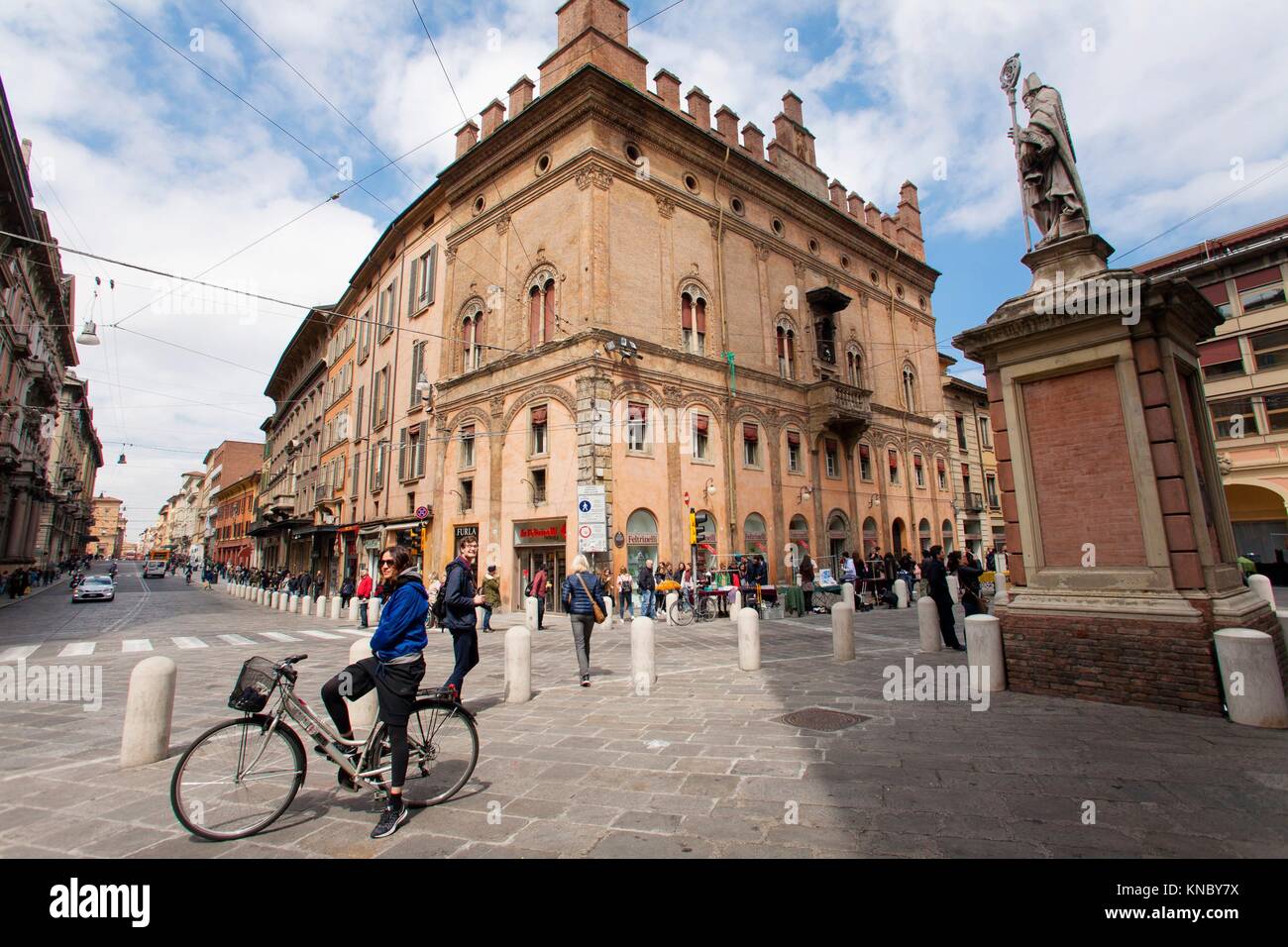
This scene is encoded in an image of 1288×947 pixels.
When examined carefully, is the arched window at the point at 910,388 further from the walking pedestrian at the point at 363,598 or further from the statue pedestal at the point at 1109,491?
the walking pedestrian at the point at 363,598

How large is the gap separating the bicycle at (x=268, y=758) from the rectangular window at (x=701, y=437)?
1717 cm

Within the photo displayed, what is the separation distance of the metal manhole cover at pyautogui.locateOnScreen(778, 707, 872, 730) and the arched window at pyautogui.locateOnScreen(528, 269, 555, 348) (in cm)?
1643

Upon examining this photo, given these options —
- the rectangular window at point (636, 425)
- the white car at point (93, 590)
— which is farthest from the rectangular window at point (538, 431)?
the white car at point (93, 590)

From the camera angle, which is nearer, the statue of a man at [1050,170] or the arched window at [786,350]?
the statue of a man at [1050,170]

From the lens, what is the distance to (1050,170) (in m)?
7.26

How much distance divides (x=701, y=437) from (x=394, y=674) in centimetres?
1814

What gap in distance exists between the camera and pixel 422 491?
24609mm

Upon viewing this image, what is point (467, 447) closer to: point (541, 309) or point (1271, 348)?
point (541, 309)

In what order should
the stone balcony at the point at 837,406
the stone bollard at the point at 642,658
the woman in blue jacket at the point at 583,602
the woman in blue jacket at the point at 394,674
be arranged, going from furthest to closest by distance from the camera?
the stone balcony at the point at 837,406
the woman in blue jacket at the point at 583,602
the stone bollard at the point at 642,658
the woman in blue jacket at the point at 394,674

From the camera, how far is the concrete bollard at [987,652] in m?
6.36

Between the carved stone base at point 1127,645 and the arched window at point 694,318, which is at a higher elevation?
the arched window at point 694,318

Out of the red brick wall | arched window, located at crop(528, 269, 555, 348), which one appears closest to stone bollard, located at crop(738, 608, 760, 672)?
the red brick wall

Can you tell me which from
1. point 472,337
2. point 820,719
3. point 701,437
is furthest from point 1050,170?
point 472,337

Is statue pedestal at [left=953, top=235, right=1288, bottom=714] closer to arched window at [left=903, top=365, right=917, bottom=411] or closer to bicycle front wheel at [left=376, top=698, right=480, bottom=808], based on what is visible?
bicycle front wheel at [left=376, top=698, right=480, bottom=808]
